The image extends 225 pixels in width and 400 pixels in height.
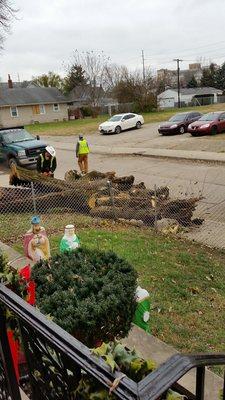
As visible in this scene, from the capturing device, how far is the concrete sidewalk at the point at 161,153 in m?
18.9

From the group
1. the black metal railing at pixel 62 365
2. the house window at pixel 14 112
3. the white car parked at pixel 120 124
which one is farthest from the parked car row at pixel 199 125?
the house window at pixel 14 112

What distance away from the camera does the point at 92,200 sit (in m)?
→ 10.2

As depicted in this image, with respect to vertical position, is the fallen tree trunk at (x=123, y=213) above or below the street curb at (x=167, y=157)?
above

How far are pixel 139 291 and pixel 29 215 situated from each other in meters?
5.46

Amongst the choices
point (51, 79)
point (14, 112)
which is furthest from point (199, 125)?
point (51, 79)

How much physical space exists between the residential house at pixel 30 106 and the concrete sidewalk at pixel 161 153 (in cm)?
3040

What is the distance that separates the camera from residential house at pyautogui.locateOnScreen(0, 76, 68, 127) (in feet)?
178

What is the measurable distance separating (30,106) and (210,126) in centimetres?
3650

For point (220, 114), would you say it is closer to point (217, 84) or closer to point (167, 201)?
point (167, 201)

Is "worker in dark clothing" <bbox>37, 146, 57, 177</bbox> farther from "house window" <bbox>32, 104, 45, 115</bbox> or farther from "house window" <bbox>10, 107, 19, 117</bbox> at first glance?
"house window" <bbox>32, 104, 45, 115</bbox>

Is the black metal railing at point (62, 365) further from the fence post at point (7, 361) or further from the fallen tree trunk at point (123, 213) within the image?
the fallen tree trunk at point (123, 213)

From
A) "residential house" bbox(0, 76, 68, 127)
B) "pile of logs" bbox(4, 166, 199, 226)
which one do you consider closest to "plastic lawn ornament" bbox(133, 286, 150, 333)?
"pile of logs" bbox(4, 166, 199, 226)

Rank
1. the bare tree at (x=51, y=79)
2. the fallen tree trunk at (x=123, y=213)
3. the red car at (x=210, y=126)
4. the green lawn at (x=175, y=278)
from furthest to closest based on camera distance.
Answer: the bare tree at (x=51, y=79), the red car at (x=210, y=126), the fallen tree trunk at (x=123, y=213), the green lawn at (x=175, y=278)

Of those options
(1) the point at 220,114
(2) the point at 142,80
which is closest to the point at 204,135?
(1) the point at 220,114
